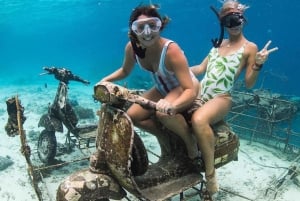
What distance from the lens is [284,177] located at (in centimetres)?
672

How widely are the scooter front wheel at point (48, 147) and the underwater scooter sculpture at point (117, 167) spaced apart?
3573mm

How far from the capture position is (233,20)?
14.4ft

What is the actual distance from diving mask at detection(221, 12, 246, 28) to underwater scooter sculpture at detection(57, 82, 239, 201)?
6.74 feet

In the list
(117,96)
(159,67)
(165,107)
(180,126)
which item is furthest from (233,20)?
(117,96)

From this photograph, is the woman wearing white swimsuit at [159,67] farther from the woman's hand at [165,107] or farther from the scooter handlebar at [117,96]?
the scooter handlebar at [117,96]

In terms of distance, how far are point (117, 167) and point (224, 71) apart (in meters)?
2.30

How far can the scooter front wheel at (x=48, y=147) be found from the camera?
6.84 metres

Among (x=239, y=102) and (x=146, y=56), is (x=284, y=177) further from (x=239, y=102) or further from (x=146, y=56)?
(x=146, y=56)

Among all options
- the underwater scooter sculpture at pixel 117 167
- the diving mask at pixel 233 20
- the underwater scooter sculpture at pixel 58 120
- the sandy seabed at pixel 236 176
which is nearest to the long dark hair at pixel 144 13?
the underwater scooter sculpture at pixel 117 167

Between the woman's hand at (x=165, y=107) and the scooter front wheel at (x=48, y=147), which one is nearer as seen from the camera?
the woman's hand at (x=165, y=107)

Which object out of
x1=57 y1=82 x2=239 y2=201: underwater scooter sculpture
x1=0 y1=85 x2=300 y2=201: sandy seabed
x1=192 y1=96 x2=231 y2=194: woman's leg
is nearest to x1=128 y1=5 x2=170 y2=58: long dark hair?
x1=57 y1=82 x2=239 y2=201: underwater scooter sculpture

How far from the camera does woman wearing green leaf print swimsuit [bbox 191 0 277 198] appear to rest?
3.91m

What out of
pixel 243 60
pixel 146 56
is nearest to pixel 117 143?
pixel 146 56

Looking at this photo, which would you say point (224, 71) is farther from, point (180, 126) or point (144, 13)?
A: point (144, 13)
